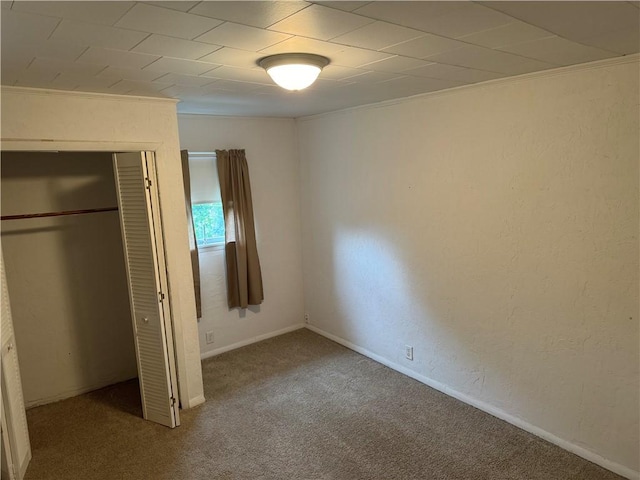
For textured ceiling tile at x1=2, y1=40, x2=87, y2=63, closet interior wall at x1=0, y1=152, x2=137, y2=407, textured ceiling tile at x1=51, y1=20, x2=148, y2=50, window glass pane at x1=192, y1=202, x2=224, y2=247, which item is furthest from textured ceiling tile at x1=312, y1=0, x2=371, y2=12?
window glass pane at x1=192, y1=202, x2=224, y2=247

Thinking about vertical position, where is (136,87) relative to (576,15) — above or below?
above

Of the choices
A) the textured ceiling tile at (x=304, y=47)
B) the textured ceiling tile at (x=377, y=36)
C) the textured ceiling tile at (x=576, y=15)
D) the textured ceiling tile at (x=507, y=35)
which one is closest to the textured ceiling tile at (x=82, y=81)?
the textured ceiling tile at (x=304, y=47)

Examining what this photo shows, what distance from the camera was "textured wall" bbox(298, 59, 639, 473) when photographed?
8.02 feet

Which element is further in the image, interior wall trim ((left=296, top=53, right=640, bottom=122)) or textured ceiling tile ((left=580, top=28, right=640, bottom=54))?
interior wall trim ((left=296, top=53, right=640, bottom=122))

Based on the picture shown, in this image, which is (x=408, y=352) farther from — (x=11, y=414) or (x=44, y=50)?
(x=44, y=50)

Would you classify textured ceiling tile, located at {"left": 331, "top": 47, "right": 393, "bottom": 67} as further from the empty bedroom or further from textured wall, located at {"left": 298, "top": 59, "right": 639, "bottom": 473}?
textured wall, located at {"left": 298, "top": 59, "right": 639, "bottom": 473}

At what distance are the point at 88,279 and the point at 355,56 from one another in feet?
9.77

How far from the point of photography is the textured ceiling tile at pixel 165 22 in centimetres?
140

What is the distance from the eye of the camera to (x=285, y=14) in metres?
1.45

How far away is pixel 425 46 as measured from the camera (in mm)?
1913

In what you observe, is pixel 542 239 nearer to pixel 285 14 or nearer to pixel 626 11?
pixel 626 11

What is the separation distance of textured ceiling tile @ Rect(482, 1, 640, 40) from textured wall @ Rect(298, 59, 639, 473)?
0.74m

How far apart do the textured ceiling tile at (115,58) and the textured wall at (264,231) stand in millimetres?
1957

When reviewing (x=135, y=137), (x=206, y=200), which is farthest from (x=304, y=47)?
(x=206, y=200)
